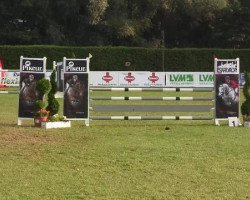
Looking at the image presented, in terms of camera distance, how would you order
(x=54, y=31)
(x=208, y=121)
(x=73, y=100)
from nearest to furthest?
(x=73, y=100), (x=208, y=121), (x=54, y=31)

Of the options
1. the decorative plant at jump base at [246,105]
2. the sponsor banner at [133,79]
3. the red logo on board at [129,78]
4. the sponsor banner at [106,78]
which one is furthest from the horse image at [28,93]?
the red logo on board at [129,78]

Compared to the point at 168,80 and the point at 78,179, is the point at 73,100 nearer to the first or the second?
the point at 78,179

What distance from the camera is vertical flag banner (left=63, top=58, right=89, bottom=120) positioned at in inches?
578

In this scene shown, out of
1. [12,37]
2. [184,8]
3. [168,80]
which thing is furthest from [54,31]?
[168,80]

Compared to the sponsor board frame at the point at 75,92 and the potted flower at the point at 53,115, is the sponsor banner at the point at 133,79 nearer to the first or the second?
the sponsor board frame at the point at 75,92

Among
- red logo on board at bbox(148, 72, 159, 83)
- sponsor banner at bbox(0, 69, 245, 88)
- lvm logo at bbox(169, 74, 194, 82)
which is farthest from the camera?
lvm logo at bbox(169, 74, 194, 82)

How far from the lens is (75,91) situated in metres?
14.7

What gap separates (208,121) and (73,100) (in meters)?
3.93

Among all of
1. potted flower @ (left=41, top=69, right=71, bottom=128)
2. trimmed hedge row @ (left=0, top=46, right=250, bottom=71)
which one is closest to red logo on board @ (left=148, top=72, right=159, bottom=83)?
trimmed hedge row @ (left=0, top=46, right=250, bottom=71)

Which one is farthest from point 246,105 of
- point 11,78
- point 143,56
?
A: point 143,56

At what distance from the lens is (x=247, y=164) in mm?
9656

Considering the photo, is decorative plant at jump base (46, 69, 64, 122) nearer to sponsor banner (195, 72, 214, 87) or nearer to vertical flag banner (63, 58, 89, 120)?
vertical flag banner (63, 58, 89, 120)

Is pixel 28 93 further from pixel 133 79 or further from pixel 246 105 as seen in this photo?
pixel 133 79

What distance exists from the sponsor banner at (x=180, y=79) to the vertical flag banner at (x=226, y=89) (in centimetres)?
1951
